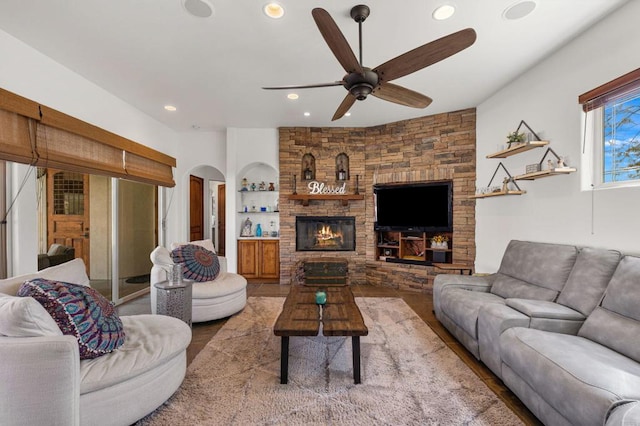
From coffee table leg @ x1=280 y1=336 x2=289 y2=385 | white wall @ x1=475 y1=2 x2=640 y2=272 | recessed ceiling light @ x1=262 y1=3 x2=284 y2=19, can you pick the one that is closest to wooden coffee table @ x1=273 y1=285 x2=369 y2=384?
coffee table leg @ x1=280 y1=336 x2=289 y2=385

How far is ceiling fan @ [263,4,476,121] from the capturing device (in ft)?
5.56

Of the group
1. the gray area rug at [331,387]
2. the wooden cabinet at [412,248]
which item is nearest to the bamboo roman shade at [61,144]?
the gray area rug at [331,387]

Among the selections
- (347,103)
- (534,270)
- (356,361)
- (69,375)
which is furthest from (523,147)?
(69,375)

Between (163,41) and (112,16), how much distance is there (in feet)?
1.27

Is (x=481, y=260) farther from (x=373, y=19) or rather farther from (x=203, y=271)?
(x=203, y=271)

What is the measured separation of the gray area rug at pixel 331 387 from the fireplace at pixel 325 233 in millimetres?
2367

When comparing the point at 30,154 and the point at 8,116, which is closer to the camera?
the point at 8,116

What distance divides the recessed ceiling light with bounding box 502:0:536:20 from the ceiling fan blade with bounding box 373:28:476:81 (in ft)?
2.69

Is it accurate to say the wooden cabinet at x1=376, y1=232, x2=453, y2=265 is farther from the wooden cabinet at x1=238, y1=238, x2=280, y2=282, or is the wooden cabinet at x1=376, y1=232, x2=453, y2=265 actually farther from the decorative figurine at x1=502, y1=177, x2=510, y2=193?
the wooden cabinet at x1=238, y1=238, x2=280, y2=282

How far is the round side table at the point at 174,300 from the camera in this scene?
2.75 meters

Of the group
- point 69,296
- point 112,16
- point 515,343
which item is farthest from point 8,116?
point 515,343

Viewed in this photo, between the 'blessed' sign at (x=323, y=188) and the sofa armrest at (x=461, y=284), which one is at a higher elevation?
the 'blessed' sign at (x=323, y=188)

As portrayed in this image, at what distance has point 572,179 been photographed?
264 centimetres

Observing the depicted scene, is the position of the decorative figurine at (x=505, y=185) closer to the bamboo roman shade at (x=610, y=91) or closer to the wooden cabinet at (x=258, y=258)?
the bamboo roman shade at (x=610, y=91)
